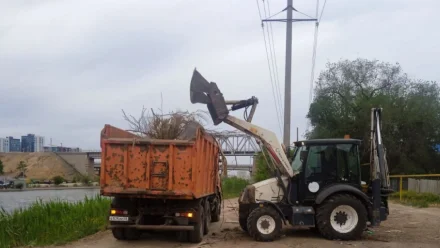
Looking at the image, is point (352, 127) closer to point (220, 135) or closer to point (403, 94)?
point (403, 94)

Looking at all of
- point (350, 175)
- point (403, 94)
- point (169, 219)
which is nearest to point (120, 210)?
point (169, 219)

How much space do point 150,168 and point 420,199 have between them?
1959 centimetres

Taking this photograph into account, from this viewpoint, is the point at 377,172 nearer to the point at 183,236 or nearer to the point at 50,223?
the point at 183,236

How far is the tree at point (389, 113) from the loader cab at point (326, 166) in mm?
27015

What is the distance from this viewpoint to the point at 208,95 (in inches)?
505

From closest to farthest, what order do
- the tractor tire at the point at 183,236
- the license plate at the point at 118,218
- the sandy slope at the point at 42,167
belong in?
the license plate at the point at 118,218 < the tractor tire at the point at 183,236 < the sandy slope at the point at 42,167

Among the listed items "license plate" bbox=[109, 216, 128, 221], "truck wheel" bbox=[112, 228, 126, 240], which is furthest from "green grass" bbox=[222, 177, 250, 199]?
"license plate" bbox=[109, 216, 128, 221]

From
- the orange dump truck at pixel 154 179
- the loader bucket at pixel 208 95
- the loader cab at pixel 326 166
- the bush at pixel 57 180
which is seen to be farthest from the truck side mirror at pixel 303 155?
the bush at pixel 57 180

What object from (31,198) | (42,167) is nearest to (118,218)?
(31,198)

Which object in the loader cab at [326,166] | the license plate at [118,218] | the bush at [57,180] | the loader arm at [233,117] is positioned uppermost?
the loader arm at [233,117]

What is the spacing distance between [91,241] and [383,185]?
731 cm

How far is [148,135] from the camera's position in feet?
46.2

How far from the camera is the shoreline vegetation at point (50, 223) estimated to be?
1355cm

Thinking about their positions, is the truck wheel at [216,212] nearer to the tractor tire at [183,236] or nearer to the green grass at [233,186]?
the tractor tire at [183,236]
